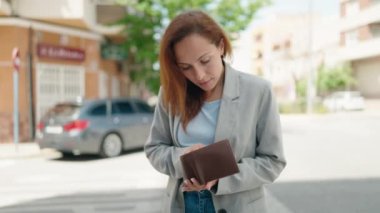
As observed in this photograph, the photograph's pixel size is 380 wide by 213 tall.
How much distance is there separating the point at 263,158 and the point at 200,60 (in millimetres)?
441

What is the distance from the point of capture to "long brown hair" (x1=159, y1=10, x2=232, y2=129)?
1688 millimetres

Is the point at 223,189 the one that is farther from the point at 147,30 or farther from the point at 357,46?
the point at 357,46

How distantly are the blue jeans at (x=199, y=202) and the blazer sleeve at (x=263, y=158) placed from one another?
0.39 ft

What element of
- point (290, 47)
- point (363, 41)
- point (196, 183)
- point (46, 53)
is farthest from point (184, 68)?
point (290, 47)

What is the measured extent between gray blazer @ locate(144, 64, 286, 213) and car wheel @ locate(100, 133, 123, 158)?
32.6ft

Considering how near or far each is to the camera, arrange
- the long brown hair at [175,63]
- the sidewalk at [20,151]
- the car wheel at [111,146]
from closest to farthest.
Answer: the long brown hair at [175,63], the car wheel at [111,146], the sidewalk at [20,151]

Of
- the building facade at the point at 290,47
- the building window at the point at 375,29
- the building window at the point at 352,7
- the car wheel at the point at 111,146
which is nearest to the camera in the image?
the car wheel at the point at 111,146

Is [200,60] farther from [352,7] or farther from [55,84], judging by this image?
[352,7]

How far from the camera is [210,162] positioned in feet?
5.27

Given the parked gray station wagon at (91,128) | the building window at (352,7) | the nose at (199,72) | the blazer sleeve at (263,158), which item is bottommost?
the parked gray station wagon at (91,128)

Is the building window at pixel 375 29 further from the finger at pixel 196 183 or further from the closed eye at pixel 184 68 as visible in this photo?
the finger at pixel 196 183

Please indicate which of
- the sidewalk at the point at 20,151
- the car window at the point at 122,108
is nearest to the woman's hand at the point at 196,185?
the car window at the point at 122,108

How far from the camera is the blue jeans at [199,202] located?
5.89 ft

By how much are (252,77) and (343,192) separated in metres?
5.56
